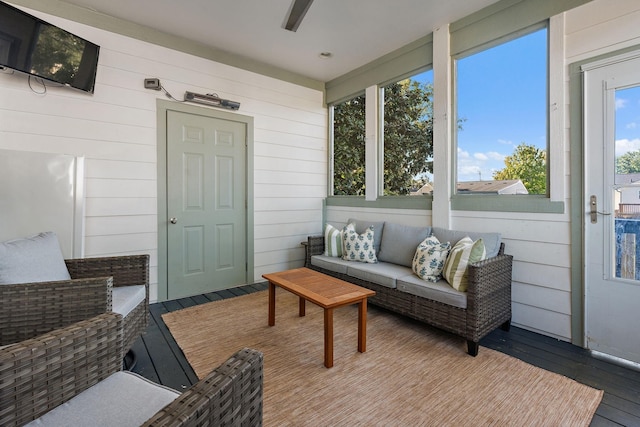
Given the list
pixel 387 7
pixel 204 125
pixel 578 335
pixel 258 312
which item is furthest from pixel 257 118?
pixel 578 335

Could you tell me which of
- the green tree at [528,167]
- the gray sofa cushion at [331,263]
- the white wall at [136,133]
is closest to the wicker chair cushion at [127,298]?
the white wall at [136,133]

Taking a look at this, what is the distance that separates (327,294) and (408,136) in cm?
230

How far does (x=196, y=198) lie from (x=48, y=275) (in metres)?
1.89

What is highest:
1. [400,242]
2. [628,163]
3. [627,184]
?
[628,163]

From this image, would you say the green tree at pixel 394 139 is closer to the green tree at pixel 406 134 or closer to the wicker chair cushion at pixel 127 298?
the green tree at pixel 406 134

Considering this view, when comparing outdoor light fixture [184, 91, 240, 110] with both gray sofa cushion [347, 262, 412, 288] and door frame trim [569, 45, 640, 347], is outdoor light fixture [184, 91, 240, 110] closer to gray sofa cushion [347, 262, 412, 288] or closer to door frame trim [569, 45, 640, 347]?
gray sofa cushion [347, 262, 412, 288]

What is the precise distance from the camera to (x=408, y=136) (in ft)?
12.1

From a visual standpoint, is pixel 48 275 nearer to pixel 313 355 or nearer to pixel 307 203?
pixel 313 355

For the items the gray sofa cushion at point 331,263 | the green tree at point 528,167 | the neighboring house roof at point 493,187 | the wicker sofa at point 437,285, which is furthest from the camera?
the gray sofa cushion at point 331,263

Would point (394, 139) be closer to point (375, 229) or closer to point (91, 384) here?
point (375, 229)

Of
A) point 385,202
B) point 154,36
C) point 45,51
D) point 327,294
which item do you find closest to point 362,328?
point 327,294

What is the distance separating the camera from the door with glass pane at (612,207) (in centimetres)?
214

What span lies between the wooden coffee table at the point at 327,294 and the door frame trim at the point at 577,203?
1579 mm

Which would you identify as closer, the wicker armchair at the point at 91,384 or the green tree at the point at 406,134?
the wicker armchair at the point at 91,384
